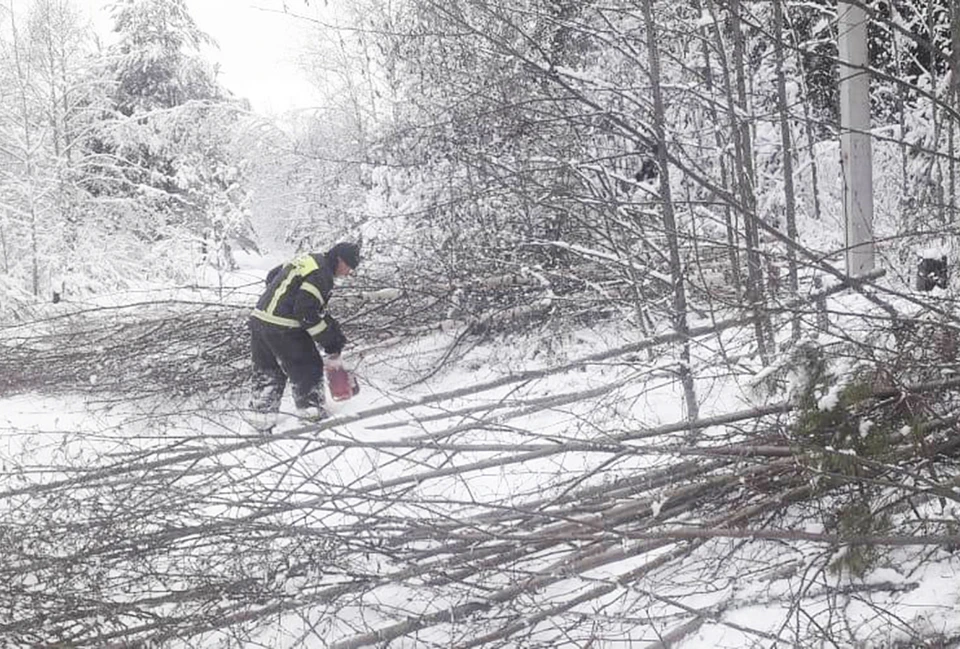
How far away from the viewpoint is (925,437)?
312cm

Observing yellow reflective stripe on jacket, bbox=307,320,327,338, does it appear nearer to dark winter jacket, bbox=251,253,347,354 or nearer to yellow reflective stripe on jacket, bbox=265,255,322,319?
dark winter jacket, bbox=251,253,347,354

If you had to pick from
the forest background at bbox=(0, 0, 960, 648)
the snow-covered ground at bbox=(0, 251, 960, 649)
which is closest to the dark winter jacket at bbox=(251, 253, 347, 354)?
the forest background at bbox=(0, 0, 960, 648)

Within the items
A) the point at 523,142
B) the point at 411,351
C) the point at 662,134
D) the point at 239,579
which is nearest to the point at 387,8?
the point at 523,142

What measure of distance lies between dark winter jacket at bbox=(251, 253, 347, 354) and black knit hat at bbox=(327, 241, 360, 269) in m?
0.05

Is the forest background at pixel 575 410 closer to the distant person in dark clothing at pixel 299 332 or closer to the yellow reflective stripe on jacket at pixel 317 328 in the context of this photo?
the distant person in dark clothing at pixel 299 332

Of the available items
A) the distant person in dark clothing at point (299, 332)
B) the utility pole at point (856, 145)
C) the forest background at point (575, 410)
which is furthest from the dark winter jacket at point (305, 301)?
the utility pole at point (856, 145)

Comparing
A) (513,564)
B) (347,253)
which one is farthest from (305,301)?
(513,564)

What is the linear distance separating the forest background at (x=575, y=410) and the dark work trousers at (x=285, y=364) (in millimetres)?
465

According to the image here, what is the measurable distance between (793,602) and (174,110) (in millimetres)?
16378

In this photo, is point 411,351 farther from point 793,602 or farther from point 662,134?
point 793,602

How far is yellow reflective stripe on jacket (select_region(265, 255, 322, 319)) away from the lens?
634 centimetres

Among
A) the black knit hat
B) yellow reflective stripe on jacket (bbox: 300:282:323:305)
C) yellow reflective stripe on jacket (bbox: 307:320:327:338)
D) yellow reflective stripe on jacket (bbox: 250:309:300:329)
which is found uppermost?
the black knit hat

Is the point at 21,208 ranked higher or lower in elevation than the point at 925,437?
higher

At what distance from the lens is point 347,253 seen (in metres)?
6.55
